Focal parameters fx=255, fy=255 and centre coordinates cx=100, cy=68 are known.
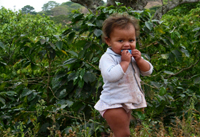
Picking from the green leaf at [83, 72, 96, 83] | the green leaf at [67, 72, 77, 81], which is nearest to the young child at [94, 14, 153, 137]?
the green leaf at [83, 72, 96, 83]

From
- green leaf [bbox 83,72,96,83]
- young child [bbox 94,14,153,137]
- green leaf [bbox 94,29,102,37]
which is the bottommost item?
green leaf [bbox 83,72,96,83]

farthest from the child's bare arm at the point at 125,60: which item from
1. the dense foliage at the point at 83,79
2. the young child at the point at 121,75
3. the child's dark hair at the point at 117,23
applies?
the dense foliage at the point at 83,79

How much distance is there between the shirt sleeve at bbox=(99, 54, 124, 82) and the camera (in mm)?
1545

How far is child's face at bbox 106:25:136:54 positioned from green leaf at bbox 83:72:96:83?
3.05 feet

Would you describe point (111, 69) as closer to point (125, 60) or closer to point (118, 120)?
point (125, 60)

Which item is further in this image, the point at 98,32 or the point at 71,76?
the point at 71,76

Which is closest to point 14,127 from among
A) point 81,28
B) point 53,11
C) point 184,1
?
point 81,28

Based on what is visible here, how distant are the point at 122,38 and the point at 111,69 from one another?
0.78ft

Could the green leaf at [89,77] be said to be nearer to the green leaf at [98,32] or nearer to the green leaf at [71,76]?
the green leaf at [71,76]

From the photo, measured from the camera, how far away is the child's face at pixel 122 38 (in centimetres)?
166

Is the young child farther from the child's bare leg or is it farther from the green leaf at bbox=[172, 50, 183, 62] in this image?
the green leaf at bbox=[172, 50, 183, 62]

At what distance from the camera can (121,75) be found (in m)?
1.55

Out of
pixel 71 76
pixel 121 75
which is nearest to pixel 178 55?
pixel 71 76

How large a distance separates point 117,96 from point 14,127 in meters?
2.01
